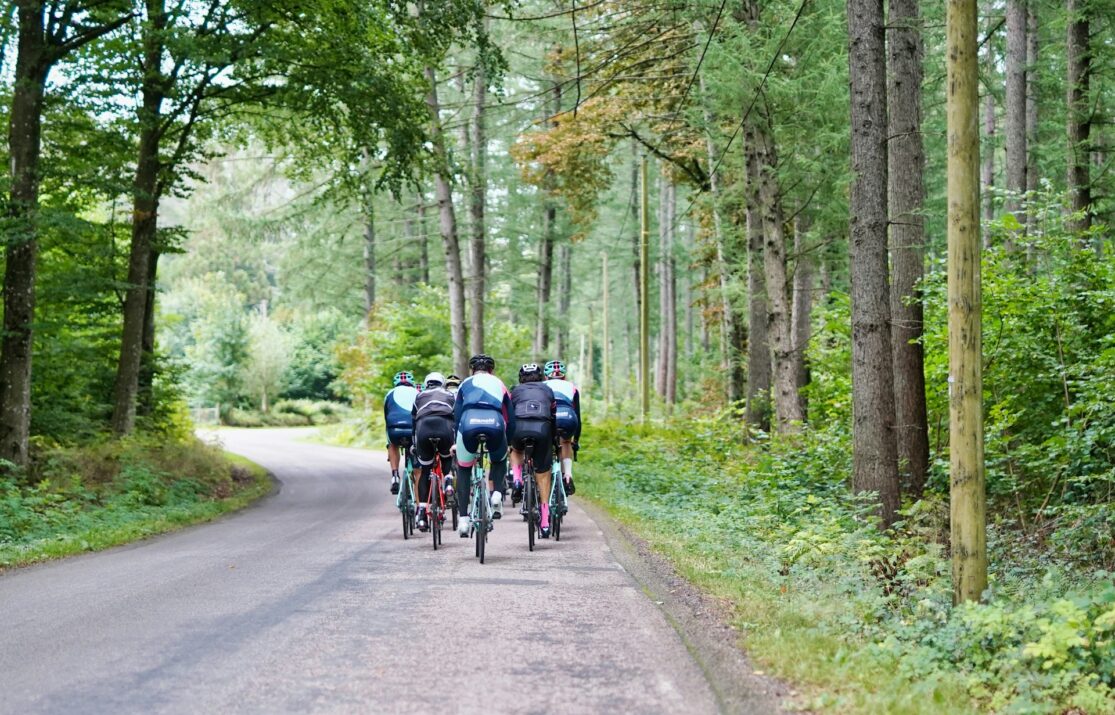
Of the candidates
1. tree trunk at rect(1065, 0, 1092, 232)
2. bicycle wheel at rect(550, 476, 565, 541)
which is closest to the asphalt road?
bicycle wheel at rect(550, 476, 565, 541)

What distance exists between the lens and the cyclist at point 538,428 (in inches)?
428

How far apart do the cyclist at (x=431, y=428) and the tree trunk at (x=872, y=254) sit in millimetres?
4522

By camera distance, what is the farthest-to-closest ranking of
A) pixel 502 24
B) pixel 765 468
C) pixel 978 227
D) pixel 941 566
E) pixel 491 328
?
1. pixel 491 328
2. pixel 502 24
3. pixel 765 468
4. pixel 941 566
5. pixel 978 227

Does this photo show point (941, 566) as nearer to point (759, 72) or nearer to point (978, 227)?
point (978, 227)

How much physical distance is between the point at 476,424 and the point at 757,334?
39.1 ft

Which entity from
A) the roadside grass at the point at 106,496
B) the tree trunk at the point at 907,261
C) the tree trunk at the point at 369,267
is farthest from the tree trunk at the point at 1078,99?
the tree trunk at the point at 369,267

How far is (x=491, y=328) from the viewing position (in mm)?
36781

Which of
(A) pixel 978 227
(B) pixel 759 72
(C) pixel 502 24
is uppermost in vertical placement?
(C) pixel 502 24

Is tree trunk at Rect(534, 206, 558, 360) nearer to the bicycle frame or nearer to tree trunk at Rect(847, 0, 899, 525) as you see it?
the bicycle frame

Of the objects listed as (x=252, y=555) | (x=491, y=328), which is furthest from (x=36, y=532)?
(x=491, y=328)

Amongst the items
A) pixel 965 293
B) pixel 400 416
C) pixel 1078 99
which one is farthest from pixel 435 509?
pixel 1078 99

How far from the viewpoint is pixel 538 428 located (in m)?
10.8

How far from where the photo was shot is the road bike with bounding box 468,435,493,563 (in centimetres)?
977

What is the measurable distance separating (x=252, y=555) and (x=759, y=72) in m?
10.7
